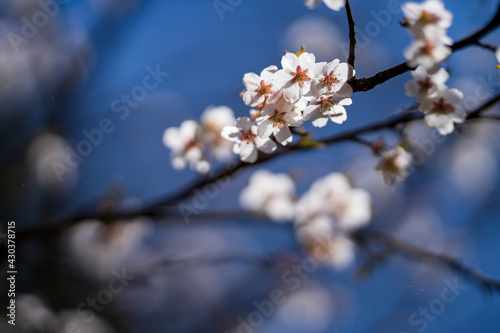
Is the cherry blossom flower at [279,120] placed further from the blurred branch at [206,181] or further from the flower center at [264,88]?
the blurred branch at [206,181]

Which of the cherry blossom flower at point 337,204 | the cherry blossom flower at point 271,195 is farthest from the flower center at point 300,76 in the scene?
the cherry blossom flower at point 271,195

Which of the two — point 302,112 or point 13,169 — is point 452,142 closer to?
point 302,112

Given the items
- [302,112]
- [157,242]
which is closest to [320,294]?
[157,242]

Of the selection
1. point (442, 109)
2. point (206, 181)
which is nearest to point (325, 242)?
point (206, 181)

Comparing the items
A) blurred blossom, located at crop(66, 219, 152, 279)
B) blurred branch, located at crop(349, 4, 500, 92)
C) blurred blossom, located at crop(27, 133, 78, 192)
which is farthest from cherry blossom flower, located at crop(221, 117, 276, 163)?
blurred blossom, located at crop(27, 133, 78, 192)

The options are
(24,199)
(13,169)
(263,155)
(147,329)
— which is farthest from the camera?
(147,329)

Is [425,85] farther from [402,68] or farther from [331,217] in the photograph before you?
[331,217]
